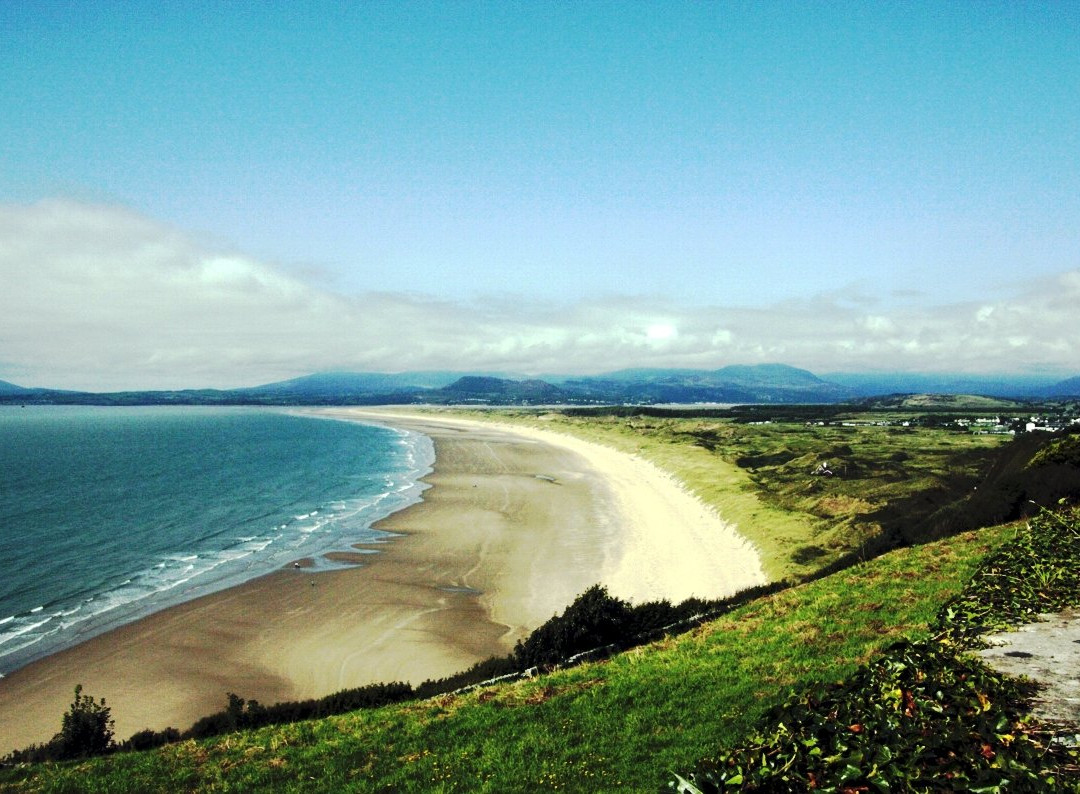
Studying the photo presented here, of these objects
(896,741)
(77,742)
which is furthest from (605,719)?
(77,742)

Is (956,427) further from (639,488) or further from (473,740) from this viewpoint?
(473,740)

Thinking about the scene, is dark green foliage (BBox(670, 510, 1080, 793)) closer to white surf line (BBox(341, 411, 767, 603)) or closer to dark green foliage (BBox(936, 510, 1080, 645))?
dark green foliage (BBox(936, 510, 1080, 645))

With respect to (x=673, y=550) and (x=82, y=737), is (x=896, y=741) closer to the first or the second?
(x=82, y=737)

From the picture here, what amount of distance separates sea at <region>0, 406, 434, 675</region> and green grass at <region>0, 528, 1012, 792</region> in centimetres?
2366

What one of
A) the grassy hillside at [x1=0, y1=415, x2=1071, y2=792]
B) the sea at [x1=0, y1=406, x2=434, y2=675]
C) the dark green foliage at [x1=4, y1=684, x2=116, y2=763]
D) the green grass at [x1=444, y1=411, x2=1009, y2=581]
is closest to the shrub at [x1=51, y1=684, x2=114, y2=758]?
the dark green foliage at [x1=4, y1=684, x2=116, y2=763]

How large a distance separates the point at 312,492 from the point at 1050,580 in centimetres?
7044

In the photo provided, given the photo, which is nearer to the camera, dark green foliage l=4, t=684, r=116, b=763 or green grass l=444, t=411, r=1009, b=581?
dark green foliage l=4, t=684, r=116, b=763

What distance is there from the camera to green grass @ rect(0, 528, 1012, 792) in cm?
858

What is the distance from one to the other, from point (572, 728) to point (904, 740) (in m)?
6.95

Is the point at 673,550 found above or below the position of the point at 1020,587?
below

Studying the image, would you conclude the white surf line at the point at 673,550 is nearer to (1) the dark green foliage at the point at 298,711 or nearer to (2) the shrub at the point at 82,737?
(1) the dark green foliage at the point at 298,711

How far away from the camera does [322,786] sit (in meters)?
9.19

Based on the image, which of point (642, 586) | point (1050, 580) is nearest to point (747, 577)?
point (642, 586)

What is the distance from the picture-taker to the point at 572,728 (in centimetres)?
977
